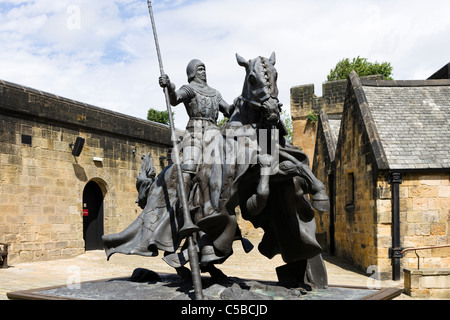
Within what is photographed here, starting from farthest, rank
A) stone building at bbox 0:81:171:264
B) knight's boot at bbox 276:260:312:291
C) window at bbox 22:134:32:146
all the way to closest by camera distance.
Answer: window at bbox 22:134:32:146 < stone building at bbox 0:81:171:264 < knight's boot at bbox 276:260:312:291

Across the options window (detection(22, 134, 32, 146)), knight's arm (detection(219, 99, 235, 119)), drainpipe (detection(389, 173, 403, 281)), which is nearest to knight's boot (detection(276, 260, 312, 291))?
knight's arm (detection(219, 99, 235, 119))

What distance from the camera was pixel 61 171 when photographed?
47.9 feet

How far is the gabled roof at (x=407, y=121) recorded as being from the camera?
1186 cm

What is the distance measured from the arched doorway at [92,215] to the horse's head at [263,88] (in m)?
12.0

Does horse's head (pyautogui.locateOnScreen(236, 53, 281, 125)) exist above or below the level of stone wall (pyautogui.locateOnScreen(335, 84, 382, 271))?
above

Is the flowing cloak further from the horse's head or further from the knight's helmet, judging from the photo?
the knight's helmet

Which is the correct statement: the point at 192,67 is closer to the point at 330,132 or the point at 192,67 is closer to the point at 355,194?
the point at 355,194

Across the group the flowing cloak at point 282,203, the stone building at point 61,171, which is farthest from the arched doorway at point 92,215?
the flowing cloak at point 282,203

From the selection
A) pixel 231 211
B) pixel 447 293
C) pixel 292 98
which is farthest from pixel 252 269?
pixel 292 98

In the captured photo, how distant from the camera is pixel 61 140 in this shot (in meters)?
14.6

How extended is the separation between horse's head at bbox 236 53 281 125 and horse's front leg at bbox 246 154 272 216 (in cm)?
42

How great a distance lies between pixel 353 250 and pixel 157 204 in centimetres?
882

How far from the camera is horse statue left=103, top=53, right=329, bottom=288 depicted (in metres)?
5.27
